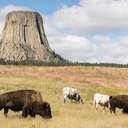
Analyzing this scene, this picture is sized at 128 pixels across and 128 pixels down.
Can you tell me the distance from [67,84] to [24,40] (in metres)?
137

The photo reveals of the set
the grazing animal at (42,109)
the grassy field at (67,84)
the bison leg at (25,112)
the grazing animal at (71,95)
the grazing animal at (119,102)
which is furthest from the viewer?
the grazing animal at (71,95)

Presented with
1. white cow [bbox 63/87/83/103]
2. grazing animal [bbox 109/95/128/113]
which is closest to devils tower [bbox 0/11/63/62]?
A: white cow [bbox 63/87/83/103]

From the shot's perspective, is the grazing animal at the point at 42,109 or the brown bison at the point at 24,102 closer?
the grazing animal at the point at 42,109

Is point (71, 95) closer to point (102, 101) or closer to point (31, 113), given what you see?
point (102, 101)

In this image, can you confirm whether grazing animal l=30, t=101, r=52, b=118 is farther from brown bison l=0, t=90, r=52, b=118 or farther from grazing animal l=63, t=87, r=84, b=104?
grazing animal l=63, t=87, r=84, b=104

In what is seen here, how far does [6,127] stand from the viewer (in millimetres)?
20031

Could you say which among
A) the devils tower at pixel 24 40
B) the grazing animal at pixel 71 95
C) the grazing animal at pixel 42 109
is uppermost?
the devils tower at pixel 24 40

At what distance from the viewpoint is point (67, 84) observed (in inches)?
2258

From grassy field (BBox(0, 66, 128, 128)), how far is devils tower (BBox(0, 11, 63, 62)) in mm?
94621

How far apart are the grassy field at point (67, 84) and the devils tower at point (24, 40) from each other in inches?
3725

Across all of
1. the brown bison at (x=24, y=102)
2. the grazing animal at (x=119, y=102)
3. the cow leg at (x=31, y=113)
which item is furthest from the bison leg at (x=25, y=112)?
the grazing animal at (x=119, y=102)

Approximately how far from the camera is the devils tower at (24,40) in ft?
586

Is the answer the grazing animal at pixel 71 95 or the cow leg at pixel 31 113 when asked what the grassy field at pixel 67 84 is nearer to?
the cow leg at pixel 31 113

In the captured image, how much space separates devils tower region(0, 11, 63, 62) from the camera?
17875 centimetres
